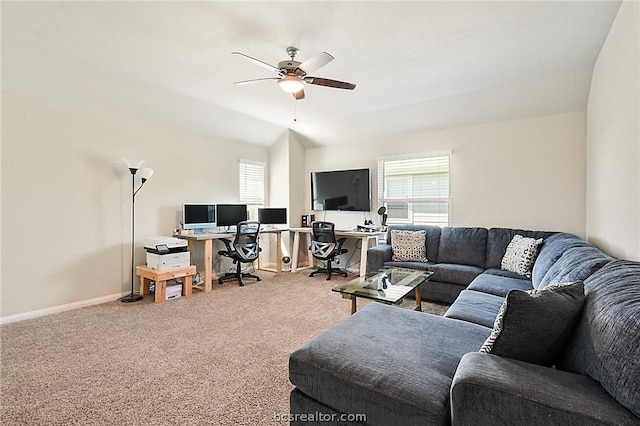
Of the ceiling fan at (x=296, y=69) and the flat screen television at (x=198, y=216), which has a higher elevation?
the ceiling fan at (x=296, y=69)

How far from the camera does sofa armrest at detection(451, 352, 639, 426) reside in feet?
2.96

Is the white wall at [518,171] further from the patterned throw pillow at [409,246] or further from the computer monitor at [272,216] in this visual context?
the computer monitor at [272,216]

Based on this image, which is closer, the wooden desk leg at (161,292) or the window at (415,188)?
the wooden desk leg at (161,292)

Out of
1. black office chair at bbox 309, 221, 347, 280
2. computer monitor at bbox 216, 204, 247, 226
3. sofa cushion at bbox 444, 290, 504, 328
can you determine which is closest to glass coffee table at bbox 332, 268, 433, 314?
sofa cushion at bbox 444, 290, 504, 328

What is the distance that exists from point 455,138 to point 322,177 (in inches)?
91.6

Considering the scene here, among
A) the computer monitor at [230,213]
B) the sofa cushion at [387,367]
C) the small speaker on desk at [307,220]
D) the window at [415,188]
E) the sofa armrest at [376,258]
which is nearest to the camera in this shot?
the sofa cushion at [387,367]

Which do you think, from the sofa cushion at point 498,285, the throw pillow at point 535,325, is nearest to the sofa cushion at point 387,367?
the throw pillow at point 535,325

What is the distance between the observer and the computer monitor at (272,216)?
554 cm

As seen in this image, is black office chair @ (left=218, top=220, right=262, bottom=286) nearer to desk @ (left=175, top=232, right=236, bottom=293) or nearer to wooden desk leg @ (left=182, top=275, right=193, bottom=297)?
desk @ (left=175, top=232, right=236, bottom=293)

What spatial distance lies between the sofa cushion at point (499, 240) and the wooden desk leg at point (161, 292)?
4.05 meters

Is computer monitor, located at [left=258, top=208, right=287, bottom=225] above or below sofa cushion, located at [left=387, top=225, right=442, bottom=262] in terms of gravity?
above

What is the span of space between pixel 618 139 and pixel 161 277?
15.5ft

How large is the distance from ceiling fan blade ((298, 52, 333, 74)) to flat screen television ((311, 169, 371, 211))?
271 centimetres

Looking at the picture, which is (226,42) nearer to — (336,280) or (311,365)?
(311,365)
